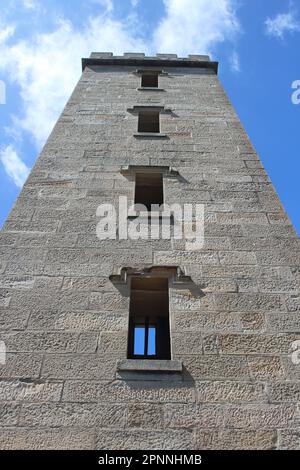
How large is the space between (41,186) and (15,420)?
4733 millimetres

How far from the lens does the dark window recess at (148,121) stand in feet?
39.0

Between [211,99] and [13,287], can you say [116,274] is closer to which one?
[13,287]

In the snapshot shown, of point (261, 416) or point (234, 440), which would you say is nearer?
point (234, 440)

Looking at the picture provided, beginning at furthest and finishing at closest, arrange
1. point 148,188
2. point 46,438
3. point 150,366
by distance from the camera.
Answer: point 148,188
point 150,366
point 46,438

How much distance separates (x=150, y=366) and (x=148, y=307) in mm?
1811

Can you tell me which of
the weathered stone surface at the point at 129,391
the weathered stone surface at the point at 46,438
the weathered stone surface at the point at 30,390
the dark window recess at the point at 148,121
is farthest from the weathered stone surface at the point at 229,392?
the dark window recess at the point at 148,121

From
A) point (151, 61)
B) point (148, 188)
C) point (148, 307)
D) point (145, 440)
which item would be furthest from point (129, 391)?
point (151, 61)

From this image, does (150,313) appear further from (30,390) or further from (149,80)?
(149,80)

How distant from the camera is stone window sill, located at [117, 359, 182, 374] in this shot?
512 centimetres

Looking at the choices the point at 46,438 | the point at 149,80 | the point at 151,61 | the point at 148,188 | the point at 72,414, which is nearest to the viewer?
the point at 46,438

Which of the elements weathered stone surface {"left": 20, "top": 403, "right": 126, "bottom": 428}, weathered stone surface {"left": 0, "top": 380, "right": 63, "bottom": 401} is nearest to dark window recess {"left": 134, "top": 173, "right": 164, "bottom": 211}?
weathered stone surface {"left": 0, "top": 380, "right": 63, "bottom": 401}

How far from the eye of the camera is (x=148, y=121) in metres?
12.0

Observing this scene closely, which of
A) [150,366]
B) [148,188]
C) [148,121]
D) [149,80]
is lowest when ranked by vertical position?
[150,366]

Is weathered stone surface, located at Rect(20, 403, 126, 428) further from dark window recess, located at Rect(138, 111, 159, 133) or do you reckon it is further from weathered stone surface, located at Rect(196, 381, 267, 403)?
dark window recess, located at Rect(138, 111, 159, 133)
